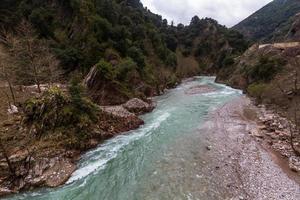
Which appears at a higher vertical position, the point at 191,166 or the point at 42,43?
the point at 42,43

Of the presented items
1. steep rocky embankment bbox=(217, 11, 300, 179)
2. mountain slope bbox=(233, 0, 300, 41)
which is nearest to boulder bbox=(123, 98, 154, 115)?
steep rocky embankment bbox=(217, 11, 300, 179)

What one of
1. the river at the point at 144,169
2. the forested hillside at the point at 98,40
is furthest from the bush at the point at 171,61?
the river at the point at 144,169

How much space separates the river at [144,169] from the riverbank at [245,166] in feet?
3.01

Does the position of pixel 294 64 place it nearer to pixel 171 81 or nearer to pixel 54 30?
pixel 171 81

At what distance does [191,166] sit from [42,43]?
3647 cm

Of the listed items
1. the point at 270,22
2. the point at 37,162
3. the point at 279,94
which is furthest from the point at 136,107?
the point at 270,22

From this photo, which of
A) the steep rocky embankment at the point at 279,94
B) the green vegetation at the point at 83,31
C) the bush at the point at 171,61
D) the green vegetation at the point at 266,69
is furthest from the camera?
the bush at the point at 171,61

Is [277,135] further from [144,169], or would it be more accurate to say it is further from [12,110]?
[12,110]

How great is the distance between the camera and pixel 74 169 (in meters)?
15.8

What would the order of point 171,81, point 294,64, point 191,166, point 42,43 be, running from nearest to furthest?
1. point 191,166
2. point 294,64
3. point 42,43
4. point 171,81

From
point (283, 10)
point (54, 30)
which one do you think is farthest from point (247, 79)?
point (283, 10)

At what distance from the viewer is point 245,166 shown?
1520 cm

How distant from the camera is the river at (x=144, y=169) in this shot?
1301cm

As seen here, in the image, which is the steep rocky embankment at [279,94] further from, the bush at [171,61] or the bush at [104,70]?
the bush at [171,61]
